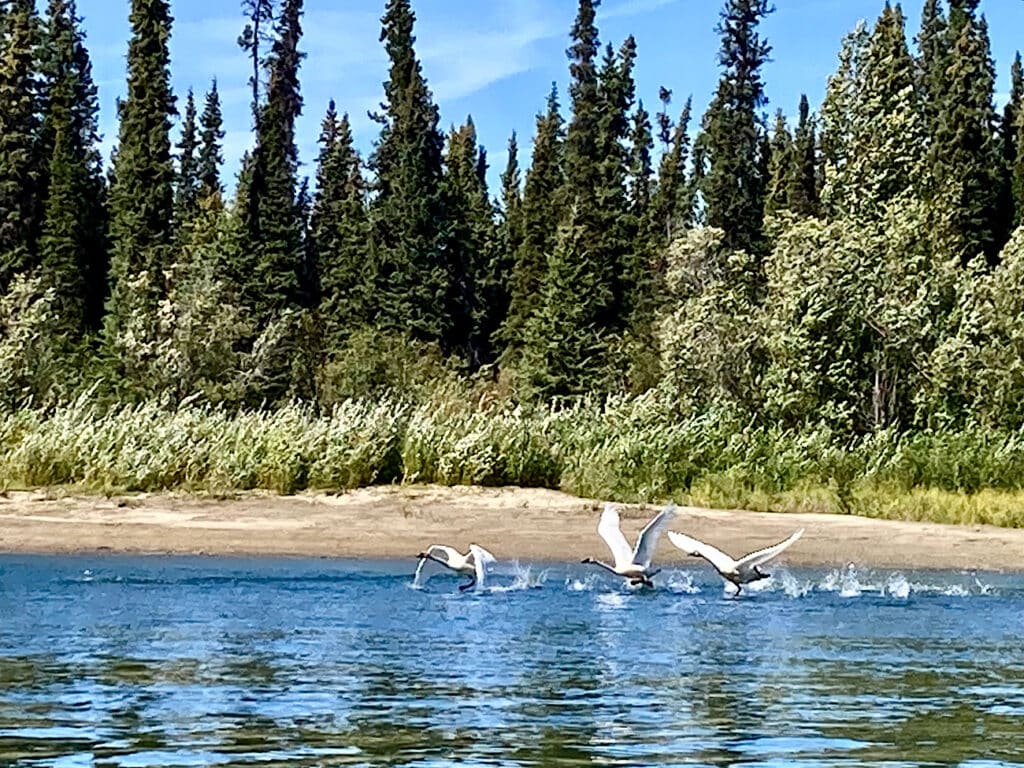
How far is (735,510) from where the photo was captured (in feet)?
83.7

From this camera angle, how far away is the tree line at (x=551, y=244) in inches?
1326

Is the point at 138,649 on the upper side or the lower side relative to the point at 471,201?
lower

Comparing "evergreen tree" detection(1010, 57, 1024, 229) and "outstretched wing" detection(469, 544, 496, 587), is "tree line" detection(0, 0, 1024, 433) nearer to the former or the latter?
"evergreen tree" detection(1010, 57, 1024, 229)

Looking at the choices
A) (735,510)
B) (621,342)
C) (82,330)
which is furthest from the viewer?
(82,330)

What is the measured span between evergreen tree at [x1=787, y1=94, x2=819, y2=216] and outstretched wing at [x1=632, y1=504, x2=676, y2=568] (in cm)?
4509

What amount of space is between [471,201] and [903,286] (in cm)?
4412

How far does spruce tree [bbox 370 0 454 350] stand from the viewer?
203 feet

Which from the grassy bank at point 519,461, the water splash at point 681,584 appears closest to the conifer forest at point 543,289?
the grassy bank at point 519,461

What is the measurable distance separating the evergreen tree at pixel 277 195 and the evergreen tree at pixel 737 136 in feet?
55.6

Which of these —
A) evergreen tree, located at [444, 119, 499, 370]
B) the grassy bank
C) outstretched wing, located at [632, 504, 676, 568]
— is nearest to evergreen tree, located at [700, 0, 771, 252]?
evergreen tree, located at [444, 119, 499, 370]

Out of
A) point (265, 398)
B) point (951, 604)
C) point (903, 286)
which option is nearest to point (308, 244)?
point (265, 398)

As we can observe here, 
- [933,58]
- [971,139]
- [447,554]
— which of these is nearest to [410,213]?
[971,139]

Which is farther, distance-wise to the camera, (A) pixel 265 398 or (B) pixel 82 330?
(B) pixel 82 330

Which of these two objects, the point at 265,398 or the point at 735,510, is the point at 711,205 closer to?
the point at 265,398
